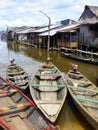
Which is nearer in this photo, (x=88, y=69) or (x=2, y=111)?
(x=2, y=111)

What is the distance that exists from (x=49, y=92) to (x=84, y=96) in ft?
6.11

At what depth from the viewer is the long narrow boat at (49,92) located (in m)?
9.74

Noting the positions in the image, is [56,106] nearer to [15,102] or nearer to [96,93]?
[15,102]

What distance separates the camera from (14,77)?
14.6 m

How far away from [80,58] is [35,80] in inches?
425

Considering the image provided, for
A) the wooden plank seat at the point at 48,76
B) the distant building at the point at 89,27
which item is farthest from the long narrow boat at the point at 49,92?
the distant building at the point at 89,27

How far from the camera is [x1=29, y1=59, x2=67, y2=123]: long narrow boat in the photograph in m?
9.74

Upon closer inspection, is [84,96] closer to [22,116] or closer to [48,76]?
[48,76]

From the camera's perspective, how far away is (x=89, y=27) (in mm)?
26281

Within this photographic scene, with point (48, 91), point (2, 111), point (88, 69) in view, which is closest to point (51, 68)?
point (48, 91)

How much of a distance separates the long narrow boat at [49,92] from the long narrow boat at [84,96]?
0.57 meters

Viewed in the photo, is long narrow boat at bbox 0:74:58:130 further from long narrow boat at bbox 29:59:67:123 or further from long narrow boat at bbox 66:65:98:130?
long narrow boat at bbox 66:65:98:130

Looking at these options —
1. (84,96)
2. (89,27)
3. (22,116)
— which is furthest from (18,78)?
(89,27)

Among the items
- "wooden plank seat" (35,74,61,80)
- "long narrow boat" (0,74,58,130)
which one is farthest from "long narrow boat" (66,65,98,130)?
"long narrow boat" (0,74,58,130)
